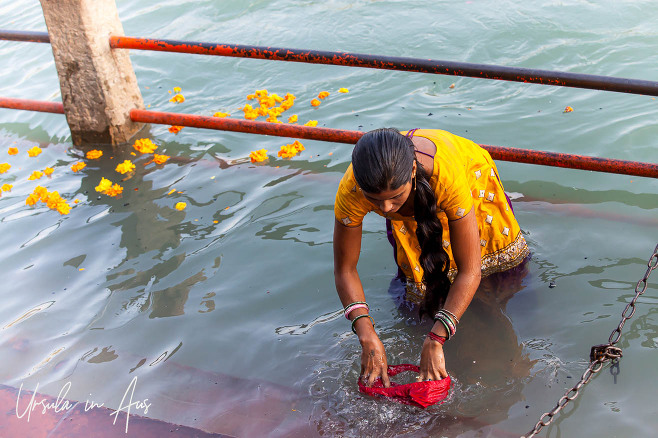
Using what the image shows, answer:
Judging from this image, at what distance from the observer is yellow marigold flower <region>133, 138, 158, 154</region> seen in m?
4.90

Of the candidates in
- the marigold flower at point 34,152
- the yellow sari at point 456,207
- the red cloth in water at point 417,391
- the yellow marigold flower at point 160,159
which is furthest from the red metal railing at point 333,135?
the red cloth in water at point 417,391

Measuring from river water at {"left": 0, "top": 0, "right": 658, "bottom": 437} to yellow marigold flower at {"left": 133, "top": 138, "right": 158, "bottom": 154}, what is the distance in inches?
4.3

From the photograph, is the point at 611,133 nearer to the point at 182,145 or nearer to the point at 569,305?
the point at 569,305

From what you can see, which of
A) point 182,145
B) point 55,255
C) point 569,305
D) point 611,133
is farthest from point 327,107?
point 569,305

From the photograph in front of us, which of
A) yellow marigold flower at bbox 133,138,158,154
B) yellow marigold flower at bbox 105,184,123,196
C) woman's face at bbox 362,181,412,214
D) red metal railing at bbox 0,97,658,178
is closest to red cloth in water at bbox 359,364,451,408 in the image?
woman's face at bbox 362,181,412,214

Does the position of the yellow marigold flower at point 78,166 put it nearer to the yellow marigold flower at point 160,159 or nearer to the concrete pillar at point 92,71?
the concrete pillar at point 92,71

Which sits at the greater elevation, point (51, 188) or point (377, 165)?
point (377, 165)

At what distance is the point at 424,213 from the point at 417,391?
703 mm

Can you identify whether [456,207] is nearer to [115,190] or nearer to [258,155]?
[258,155]

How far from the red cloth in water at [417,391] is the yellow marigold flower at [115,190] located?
2691mm

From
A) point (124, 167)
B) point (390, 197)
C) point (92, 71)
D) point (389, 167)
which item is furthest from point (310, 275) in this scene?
point (92, 71)

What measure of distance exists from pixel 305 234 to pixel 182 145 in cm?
182

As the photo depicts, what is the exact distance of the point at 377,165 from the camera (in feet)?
6.74

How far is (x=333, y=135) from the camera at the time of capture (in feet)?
12.3
